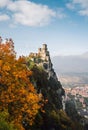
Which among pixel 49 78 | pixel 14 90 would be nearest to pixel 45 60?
pixel 49 78

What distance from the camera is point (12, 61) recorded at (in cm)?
4631

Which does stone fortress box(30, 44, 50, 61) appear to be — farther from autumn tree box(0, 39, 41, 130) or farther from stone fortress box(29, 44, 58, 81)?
autumn tree box(0, 39, 41, 130)

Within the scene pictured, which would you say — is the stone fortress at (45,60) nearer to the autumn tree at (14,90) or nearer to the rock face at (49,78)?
the rock face at (49,78)

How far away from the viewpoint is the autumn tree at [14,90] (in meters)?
43.0

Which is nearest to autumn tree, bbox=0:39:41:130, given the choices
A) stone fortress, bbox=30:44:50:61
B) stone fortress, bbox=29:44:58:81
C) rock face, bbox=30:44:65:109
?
rock face, bbox=30:44:65:109

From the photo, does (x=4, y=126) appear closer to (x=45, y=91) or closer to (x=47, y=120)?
(x=47, y=120)

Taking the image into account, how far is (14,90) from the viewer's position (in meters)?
43.9

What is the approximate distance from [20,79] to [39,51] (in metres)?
91.8

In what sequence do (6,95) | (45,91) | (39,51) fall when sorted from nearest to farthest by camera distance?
(6,95)
(45,91)
(39,51)

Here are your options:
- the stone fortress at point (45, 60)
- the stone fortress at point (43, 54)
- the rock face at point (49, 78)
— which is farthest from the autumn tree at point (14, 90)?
the stone fortress at point (43, 54)

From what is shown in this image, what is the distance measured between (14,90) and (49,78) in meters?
71.3

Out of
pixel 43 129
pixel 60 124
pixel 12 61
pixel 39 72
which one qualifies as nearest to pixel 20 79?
pixel 12 61

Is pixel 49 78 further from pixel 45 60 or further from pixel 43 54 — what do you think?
pixel 43 54

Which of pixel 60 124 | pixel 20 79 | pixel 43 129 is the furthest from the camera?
pixel 60 124
